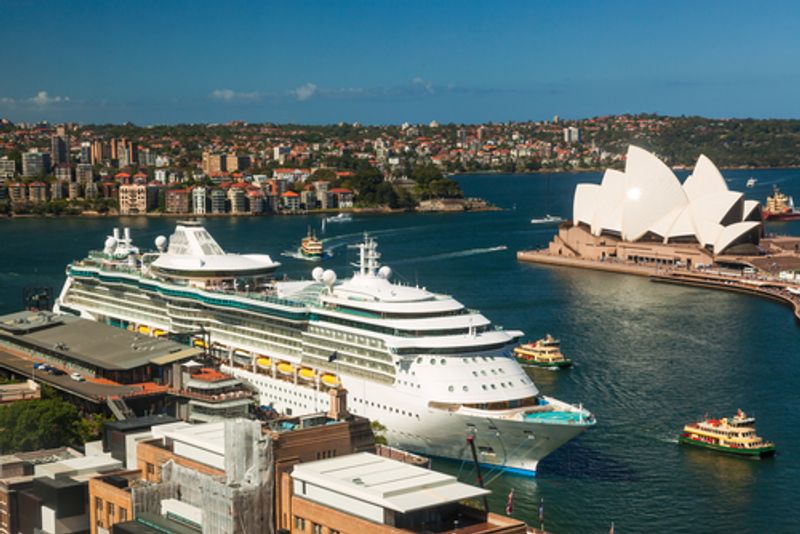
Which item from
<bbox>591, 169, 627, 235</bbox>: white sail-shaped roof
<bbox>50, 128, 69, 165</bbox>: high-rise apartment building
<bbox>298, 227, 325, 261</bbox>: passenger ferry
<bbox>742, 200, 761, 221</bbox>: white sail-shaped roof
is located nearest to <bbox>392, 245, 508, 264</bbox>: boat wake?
<bbox>298, 227, 325, 261</bbox>: passenger ferry

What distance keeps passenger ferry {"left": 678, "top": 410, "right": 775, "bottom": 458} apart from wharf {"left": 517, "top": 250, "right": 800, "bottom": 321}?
39.3ft

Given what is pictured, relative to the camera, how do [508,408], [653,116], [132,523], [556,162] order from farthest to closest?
[653,116], [556,162], [508,408], [132,523]

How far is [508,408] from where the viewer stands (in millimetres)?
15938

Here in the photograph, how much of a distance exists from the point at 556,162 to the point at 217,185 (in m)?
52.2

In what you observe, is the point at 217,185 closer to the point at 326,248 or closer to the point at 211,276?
the point at 326,248

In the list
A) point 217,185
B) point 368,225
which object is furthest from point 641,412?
point 217,185

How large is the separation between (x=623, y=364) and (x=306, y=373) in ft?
22.6

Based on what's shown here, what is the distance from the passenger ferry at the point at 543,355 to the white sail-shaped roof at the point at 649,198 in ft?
59.5

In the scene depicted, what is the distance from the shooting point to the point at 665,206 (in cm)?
4066

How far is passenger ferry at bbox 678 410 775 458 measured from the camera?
16891mm

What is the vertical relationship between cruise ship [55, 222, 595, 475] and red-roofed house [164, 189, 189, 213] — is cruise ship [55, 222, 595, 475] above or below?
above

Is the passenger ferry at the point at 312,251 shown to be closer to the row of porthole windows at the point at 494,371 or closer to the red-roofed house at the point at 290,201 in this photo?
the red-roofed house at the point at 290,201

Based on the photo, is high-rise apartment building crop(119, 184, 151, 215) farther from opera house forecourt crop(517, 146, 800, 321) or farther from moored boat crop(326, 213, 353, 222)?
opera house forecourt crop(517, 146, 800, 321)

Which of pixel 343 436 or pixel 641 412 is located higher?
pixel 343 436
